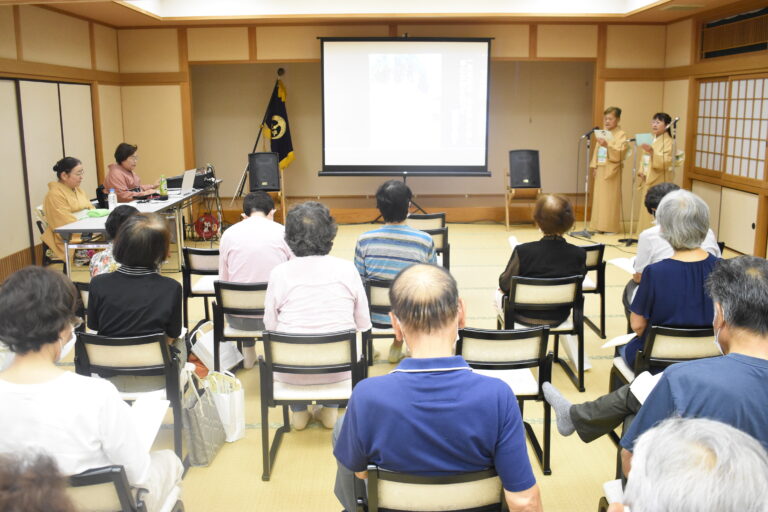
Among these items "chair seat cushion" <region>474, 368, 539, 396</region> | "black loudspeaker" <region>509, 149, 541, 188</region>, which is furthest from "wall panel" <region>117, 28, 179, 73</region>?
"chair seat cushion" <region>474, 368, 539, 396</region>

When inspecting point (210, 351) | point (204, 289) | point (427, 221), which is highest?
point (427, 221)

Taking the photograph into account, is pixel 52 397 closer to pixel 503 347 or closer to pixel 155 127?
pixel 503 347

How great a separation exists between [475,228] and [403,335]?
7584mm

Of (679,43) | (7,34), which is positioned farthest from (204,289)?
(679,43)

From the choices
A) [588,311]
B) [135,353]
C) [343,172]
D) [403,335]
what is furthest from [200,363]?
[343,172]

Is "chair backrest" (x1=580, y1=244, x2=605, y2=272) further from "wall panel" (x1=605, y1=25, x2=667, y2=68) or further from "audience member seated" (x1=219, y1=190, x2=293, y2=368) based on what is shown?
"wall panel" (x1=605, y1=25, x2=667, y2=68)

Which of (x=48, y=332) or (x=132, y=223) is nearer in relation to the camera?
(x=48, y=332)

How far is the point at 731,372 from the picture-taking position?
1.68 meters

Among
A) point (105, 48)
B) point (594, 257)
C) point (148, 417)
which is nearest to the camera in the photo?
point (148, 417)

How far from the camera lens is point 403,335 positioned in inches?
67.8

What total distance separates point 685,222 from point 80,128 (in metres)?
6.98

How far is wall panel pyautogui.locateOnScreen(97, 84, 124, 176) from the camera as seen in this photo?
846cm

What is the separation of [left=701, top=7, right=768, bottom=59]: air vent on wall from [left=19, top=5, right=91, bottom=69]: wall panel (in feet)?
23.6

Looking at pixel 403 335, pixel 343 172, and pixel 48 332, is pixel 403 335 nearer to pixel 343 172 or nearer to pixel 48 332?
pixel 48 332
